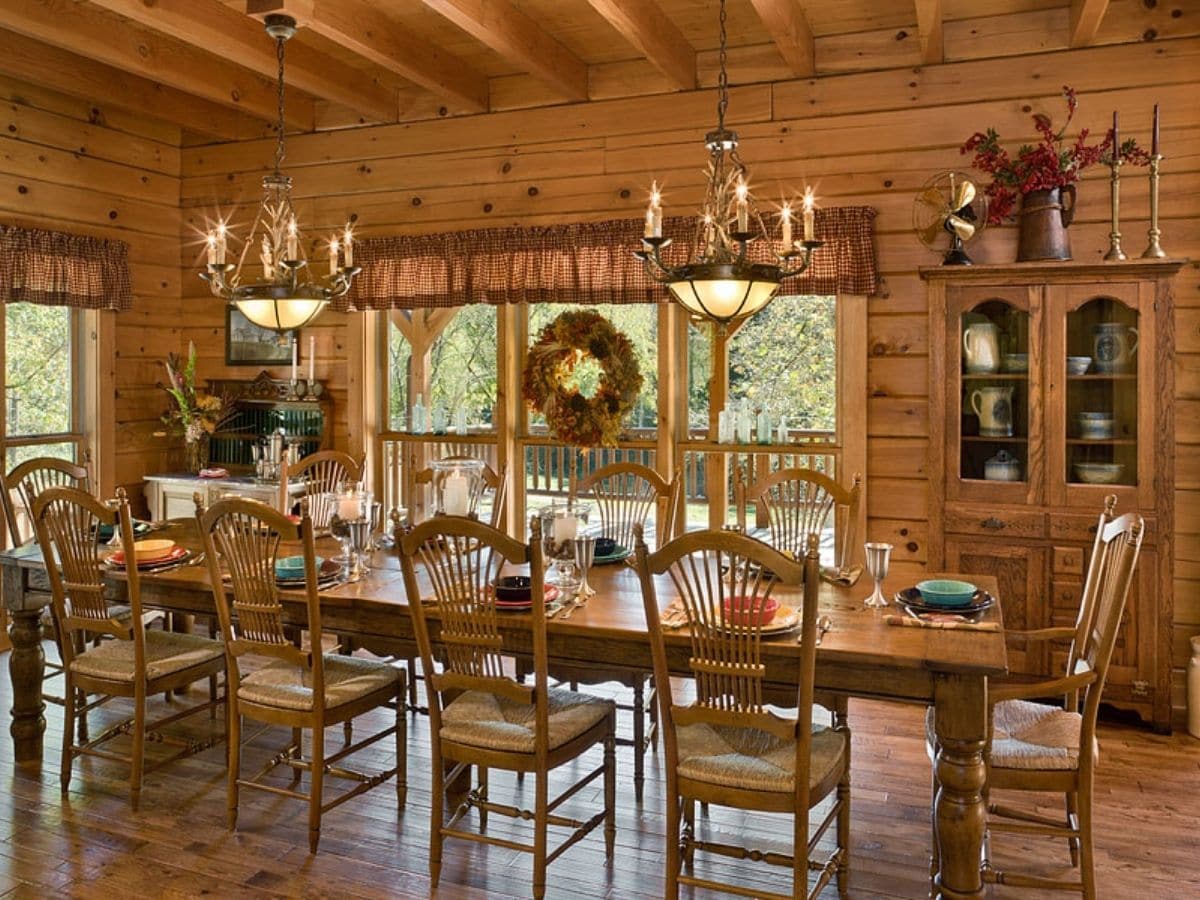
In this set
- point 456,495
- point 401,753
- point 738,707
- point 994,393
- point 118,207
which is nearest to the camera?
point 738,707

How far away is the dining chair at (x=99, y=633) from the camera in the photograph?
125 inches

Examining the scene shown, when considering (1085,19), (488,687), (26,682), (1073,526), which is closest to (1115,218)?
(1085,19)

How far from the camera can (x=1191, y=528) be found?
13.6 ft

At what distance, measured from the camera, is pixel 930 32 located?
4.02 m

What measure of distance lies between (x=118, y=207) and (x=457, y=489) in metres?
3.32

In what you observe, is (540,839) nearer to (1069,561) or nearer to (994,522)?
(994,522)

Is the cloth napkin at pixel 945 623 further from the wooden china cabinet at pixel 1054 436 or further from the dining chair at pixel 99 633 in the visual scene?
the dining chair at pixel 99 633

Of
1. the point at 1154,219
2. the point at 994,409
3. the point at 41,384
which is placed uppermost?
the point at 1154,219

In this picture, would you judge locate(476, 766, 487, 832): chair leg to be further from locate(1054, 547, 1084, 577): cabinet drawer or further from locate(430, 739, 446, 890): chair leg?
locate(1054, 547, 1084, 577): cabinet drawer

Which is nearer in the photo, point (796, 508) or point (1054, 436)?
point (796, 508)

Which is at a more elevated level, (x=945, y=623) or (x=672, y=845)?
(x=945, y=623)

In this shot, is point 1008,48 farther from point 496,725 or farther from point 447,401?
point 496,725

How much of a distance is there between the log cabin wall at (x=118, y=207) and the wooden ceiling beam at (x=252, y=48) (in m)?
1.15

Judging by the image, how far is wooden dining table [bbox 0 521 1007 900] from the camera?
2.38 metres
